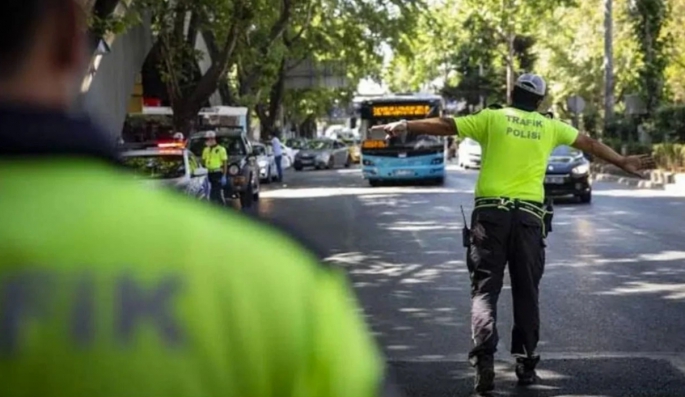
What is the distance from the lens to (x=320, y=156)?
52875 mm

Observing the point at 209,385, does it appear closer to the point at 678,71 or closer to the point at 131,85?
the point at 131,85

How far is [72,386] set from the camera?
4.42ft

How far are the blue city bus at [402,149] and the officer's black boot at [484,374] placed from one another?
25226 mm

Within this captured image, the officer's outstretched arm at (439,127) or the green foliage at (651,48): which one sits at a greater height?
the green foliage at (651,48)

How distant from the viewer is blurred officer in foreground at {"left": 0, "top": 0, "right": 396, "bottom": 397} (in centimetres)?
136

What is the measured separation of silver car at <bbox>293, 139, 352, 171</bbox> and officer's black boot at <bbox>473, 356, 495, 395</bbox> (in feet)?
151

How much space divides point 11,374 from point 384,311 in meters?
9.01

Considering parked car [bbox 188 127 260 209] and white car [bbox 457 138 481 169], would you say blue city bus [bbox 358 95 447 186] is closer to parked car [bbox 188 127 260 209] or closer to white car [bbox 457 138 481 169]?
parked car [bbox 188 127 260 209]

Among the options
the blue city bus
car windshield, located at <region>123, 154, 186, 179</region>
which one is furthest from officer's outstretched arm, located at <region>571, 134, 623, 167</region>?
the blue city bus

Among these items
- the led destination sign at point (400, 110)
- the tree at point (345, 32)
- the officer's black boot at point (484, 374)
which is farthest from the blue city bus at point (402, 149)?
the officer's black boot at point (484, 374)

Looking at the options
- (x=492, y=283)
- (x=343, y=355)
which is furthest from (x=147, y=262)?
(x=492, y=283)

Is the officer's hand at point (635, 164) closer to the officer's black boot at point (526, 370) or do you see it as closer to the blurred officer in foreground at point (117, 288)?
the officer's black boot at point (526, 370)

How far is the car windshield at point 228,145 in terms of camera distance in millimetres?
27761

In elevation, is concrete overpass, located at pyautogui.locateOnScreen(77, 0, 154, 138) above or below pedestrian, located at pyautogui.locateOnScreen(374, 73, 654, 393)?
above
